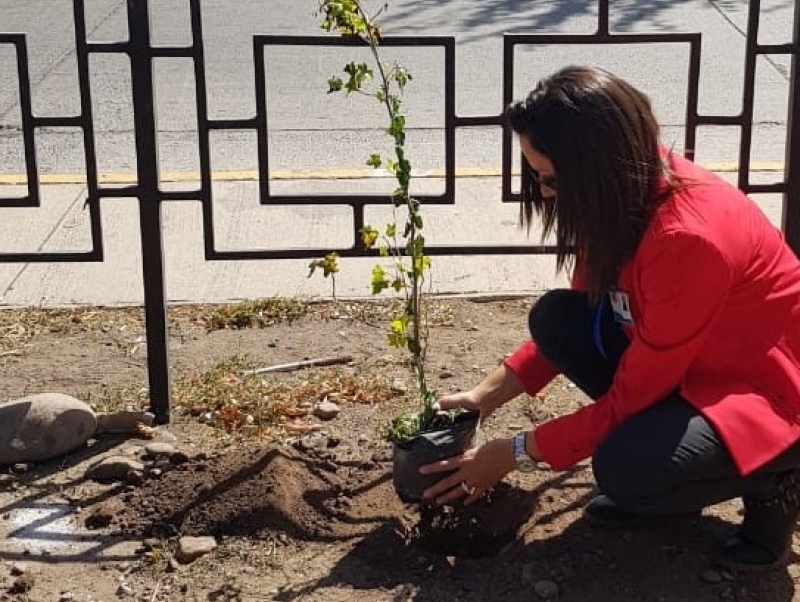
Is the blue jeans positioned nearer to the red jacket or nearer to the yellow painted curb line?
the red jacket

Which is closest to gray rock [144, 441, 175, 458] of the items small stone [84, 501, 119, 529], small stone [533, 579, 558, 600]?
small stone [84, 501, 119, 529]

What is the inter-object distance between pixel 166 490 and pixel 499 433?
36.5 inches

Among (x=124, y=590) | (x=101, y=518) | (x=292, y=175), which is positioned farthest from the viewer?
(x=292, y=175)

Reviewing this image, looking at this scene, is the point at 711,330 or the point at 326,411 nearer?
the point at 711,330

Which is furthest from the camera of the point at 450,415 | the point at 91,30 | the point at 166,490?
the point at 91,30

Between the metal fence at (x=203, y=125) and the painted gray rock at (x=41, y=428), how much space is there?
0.82ft

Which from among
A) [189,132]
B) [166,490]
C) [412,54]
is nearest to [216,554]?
[166,490]

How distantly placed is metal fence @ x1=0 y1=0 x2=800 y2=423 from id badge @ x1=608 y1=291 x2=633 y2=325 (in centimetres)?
64

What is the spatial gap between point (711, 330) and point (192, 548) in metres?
1.26

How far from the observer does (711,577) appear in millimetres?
2986

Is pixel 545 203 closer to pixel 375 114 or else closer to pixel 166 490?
pixel 166 490

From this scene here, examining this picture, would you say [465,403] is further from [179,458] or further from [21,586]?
[21,586]

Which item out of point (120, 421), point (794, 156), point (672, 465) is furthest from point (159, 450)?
point (794, 156)

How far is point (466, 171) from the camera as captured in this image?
6.70 meters
